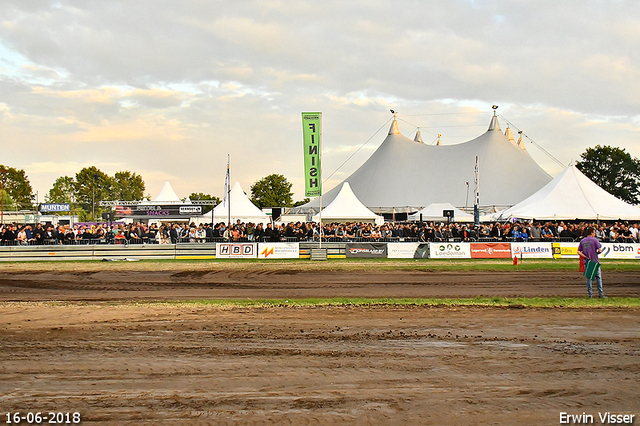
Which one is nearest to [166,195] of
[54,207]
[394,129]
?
[54,207]

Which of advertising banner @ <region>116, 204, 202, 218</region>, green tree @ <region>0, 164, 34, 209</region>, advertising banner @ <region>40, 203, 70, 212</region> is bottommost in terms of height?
advertising banner @ <region>116, 204, 202, 218</region>

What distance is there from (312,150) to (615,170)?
7074cm

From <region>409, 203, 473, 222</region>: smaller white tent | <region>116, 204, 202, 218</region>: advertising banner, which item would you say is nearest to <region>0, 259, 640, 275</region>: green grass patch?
<region>409, 203, 473, 222</region>: smaller white tent

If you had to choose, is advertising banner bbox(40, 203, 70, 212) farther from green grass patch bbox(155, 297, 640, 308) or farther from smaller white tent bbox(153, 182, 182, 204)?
green grass patch bbox(155, 297, 640, 308)

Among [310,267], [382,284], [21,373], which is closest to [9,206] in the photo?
[310,267]

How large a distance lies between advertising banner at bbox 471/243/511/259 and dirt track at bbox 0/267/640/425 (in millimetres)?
16199

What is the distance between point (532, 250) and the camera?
28.1 metres

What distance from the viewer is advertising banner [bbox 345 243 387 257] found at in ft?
93.4

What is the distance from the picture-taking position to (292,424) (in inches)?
213

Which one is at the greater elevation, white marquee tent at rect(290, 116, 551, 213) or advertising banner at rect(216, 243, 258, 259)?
white marquee tent at rect(290, 116, 551, 213)

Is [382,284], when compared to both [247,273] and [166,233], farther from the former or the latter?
[166,233]

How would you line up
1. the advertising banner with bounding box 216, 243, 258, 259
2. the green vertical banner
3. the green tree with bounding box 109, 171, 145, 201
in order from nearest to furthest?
the green vertical banner, the advertising banner with bounding box 216, 243, 258, 259, the green tree with bounding box 109, 171, 145, 201

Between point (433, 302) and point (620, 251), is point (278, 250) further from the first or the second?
point (620, 251)

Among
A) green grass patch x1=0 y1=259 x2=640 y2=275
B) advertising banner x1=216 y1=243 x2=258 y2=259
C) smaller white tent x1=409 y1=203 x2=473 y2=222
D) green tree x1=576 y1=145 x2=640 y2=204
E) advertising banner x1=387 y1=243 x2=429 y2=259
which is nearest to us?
green grass patch x1=0 y1=259 x2=640 y2=275
